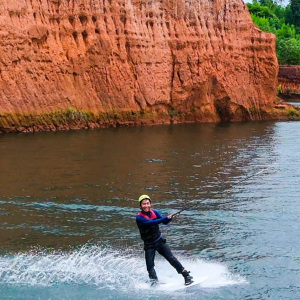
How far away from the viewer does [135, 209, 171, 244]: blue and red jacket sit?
9.98 metres

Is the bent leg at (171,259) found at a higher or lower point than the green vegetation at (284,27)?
lower

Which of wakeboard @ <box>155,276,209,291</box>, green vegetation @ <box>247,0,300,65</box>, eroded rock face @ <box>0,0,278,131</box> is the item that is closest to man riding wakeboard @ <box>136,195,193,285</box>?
wakeboard @ <box>155,276,209,291</box>

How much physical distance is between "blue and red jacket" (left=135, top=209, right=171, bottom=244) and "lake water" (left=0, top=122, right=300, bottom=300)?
0.83m

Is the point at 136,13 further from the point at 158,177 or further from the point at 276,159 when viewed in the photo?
the point at 158,177

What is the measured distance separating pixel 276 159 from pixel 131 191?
825 centimetres

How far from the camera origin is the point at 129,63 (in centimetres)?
3647

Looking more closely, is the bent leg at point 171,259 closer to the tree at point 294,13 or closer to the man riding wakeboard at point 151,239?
the man riding wakeboard at point 151,239

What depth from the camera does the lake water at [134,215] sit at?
10.2 metres

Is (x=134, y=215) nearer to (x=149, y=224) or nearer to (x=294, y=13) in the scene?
(x=149, y=224)

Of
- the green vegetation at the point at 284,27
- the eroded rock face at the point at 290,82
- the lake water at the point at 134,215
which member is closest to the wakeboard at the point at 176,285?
the lake water at the point at 134,215

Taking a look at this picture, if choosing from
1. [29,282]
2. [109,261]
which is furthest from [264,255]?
[29,282]

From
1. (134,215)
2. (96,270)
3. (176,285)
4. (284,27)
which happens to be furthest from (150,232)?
(284,27)

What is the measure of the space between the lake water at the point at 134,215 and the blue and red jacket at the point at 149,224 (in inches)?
32.7

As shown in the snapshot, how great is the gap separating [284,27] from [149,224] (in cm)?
9034
